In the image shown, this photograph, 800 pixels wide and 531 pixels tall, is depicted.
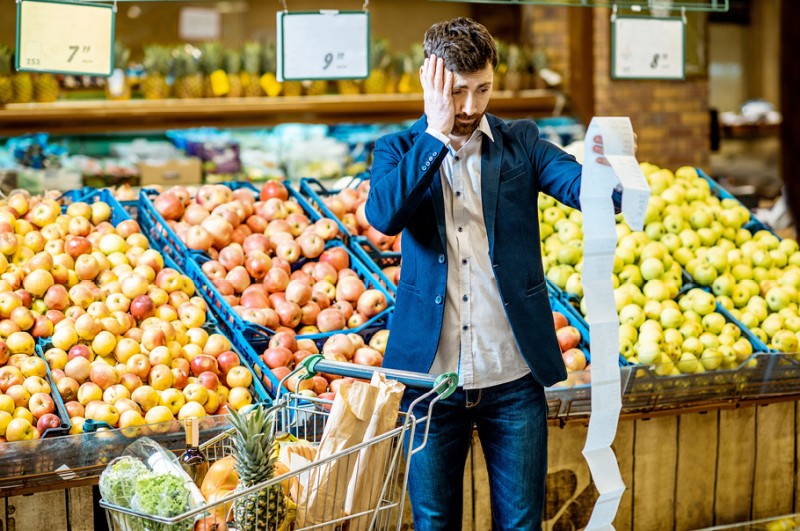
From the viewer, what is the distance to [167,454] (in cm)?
184

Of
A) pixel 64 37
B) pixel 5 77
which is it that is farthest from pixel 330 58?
pixel 5 77

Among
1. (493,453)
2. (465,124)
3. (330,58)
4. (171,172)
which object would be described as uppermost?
(330,58)

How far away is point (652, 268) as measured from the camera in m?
3.80

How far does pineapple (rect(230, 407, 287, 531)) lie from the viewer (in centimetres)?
168

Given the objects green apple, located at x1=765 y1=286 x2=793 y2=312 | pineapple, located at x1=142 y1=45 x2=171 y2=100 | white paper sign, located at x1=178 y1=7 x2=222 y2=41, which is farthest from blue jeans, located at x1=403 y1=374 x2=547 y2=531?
white paper sign, located at x1=178 y1=7 x2=222 y2=41

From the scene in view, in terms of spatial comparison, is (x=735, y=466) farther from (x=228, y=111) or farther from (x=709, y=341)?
(x=228, y=111)

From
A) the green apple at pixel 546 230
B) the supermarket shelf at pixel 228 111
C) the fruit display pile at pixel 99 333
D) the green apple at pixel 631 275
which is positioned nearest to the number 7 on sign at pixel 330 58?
the fruit display pile at pixel 99 333

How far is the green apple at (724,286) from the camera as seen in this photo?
153 inches

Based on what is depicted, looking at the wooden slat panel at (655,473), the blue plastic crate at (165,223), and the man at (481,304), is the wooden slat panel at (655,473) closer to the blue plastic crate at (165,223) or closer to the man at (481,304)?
the man at (481,304)

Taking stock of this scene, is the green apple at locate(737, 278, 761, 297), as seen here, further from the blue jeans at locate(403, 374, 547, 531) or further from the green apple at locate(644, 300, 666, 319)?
the blue jeans at locate(403, 374, 547, 531)

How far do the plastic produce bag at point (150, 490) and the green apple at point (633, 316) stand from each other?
7.18 feet

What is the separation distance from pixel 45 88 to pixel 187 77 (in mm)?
→ 980

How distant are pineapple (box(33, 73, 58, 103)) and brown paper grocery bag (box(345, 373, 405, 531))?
217 inches

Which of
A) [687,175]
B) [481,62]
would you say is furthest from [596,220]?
[687,175]
